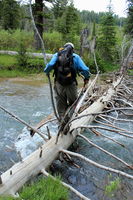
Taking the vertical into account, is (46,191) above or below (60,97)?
below

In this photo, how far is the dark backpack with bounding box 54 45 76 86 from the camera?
4324 mm

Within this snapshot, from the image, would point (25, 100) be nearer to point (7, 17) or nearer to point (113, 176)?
point (113, 176)

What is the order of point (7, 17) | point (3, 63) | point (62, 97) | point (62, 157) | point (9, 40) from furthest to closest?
1. point (7, 17)
2. point (9, 40)
3. point (3, 63)
4. point (62, 97)
5. point (62, 157)

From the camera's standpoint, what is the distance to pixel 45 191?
3014mm

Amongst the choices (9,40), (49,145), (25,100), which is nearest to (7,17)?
(9,40)

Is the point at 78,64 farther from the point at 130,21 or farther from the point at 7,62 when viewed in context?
the point at 130,21

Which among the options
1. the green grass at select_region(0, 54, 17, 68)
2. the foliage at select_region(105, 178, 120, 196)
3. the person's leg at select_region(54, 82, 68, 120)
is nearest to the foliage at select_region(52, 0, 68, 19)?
the green grass at select_region(0, 54, 17, 68)

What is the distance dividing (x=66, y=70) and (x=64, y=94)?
0.77 meters

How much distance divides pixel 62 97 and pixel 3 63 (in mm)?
11438

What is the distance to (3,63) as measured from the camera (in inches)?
611

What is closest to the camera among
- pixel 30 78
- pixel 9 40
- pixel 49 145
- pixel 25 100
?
pixel 49 145

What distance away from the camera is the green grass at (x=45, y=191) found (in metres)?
2.89

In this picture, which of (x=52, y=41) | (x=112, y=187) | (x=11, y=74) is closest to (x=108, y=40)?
(x=52, y=41)

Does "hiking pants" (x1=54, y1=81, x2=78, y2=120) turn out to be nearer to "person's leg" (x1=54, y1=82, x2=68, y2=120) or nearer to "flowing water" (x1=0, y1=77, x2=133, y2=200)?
"person's leg" (x1=54, y1=82, x2=68, y2=120)
